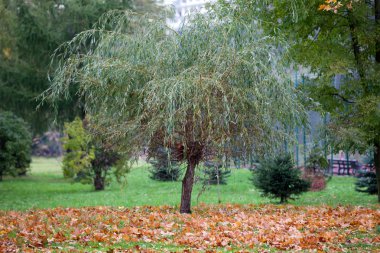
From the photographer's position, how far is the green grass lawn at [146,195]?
16.6 metres

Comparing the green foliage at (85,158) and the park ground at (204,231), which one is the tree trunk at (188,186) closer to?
the park ground at (204,231)

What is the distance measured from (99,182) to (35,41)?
338 inches

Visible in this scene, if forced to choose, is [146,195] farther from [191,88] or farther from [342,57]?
[191,88]

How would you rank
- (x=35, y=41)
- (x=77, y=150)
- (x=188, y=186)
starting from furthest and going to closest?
(x=35, y=41) < (x=77, y=150) < (x=188, y=186)

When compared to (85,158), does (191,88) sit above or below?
above

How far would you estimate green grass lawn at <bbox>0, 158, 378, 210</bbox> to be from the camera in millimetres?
16641

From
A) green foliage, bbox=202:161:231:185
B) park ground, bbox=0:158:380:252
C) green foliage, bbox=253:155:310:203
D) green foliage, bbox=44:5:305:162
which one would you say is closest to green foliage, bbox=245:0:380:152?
green foliage, bbox=44:5:305:162

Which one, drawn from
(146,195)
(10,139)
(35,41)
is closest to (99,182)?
(146,195)

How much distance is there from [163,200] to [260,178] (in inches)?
111

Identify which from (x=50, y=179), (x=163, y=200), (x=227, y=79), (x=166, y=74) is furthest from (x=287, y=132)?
(x=50, y=179)

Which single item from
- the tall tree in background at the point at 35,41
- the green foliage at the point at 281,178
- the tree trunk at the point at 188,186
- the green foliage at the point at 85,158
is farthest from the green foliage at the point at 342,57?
the tall tree in background at the point at 35,41

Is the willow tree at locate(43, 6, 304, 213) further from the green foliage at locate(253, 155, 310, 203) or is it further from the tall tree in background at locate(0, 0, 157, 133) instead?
the tall tree in background at locate(0, 0, 157, 133)

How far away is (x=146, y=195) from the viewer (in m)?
19.4

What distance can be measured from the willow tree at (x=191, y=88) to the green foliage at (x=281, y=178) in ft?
13.2
